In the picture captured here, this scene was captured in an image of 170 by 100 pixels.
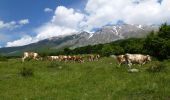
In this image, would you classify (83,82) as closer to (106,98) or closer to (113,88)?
(113,88)

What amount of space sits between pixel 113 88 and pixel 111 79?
454 cm

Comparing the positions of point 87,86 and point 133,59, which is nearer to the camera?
point 87,86

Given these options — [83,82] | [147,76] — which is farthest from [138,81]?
[83,82]

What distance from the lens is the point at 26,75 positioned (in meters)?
33.9

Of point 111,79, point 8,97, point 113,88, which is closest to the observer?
point 8,97

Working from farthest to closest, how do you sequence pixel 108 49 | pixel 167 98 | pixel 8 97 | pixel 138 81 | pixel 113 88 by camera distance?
pixel 108 49, pixel 138 81, pixel 113 88, pixel 8 97, pixel 167 98

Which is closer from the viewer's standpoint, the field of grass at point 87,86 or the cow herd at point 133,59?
the field of grass at point 87,86

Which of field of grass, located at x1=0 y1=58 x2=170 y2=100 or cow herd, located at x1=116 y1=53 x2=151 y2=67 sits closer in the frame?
field of grass, located at x1=0 y1=58 x2=170 y2=100

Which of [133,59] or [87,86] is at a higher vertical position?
[133,59]

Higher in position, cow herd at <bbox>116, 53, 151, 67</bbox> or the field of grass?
cow herd at <bbox>116, 53, 151, 67</bbox>

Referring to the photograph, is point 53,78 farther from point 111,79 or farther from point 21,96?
point 21,96

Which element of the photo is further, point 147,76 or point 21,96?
point 147,76

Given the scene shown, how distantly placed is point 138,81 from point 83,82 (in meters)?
4.62

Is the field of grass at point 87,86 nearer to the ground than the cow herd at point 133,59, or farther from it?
nearer to the ground
